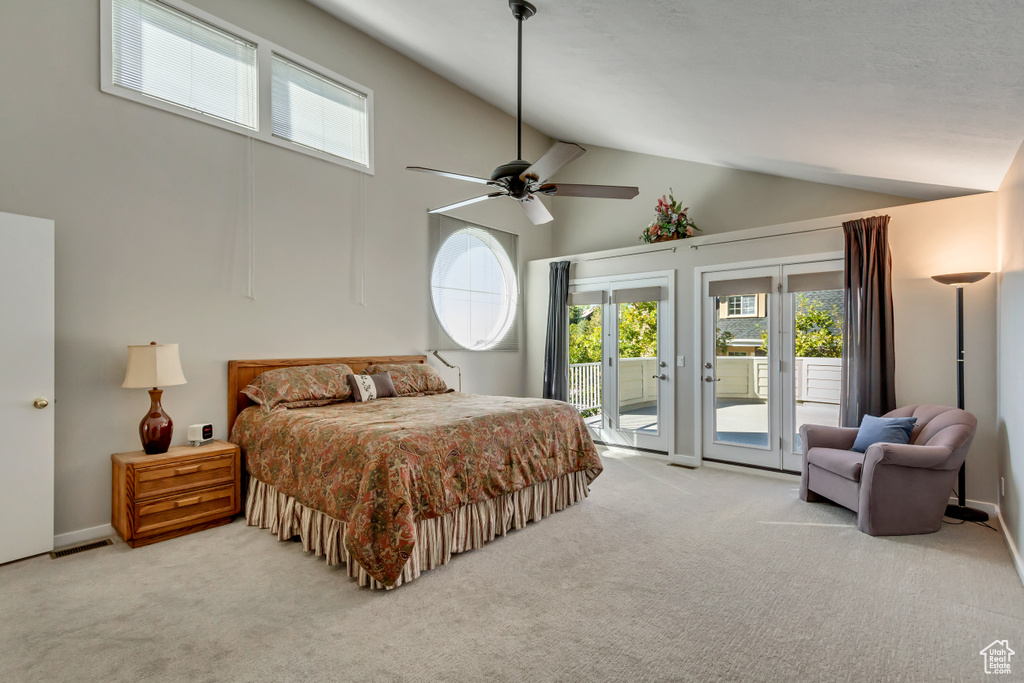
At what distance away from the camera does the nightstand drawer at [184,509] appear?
2.99m

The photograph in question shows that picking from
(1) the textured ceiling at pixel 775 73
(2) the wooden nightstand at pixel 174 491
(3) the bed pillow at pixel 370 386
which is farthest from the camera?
(3) the bed pillow at pixel 370 386

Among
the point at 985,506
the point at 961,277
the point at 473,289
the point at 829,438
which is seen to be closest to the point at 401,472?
the point at 829,438

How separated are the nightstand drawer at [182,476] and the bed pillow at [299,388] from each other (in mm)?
462

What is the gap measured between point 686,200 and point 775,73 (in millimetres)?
2940

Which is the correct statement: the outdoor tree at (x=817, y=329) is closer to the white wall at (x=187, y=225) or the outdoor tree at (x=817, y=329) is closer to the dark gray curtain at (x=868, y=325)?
the dark gray curtain at (x=868, y=325)

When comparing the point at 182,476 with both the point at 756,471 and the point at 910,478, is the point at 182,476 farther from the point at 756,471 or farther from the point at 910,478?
the point at 756,471

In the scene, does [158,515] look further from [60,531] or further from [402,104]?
[402,104]

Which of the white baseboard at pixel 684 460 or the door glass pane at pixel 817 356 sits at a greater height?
the door glass pane at pixel 817 356

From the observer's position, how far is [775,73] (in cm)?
269

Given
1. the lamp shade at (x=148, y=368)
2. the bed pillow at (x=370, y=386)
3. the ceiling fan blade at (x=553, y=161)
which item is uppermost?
the ceiling fan blade at (x=553, y=161)

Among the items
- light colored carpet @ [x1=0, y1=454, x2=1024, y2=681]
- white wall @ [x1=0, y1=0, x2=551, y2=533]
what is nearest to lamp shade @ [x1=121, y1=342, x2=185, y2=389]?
white wall @ [x1=0, y1=0, x2=551, y2=533]

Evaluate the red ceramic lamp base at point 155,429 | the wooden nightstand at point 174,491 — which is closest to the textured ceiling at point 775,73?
the red ceramic lamp base at point 155,429

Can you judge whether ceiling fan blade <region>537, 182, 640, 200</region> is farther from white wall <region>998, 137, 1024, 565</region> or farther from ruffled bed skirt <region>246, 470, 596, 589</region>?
white wall <region>998, 137, 1024, 565</region>

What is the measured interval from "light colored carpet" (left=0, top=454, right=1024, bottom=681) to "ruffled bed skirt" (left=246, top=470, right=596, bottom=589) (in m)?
0.08
